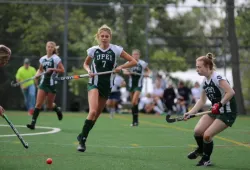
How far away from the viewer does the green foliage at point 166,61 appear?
26.5 m

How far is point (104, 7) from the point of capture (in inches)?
1034

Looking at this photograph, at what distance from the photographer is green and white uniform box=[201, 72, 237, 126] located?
8965mm

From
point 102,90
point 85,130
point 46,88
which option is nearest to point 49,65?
point 46,88

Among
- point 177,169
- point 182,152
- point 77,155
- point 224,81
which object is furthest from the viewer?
point 182,152

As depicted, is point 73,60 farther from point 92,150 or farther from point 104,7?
point 92,150

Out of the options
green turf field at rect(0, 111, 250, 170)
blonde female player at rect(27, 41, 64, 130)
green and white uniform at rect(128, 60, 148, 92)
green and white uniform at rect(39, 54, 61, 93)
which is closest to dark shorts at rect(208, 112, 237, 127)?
green turf field at rect(0, 111, 250, 170)

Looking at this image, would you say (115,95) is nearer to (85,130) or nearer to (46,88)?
(46,88)

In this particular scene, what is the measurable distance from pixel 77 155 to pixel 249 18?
18.3m

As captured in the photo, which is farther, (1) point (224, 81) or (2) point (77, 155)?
(2) point (77, 155)

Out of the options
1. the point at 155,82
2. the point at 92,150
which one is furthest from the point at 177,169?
the point at 155,82

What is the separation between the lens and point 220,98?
9.10 meters

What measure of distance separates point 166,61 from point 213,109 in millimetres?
17868

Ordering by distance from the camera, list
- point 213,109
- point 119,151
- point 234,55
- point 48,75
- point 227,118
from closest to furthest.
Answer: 1. point 213,109
2. point 227,118
3. point 119,151
4. point 48,75
5. point 234,55

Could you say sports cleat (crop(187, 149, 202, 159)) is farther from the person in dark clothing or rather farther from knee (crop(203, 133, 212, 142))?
the person in dark clothing
